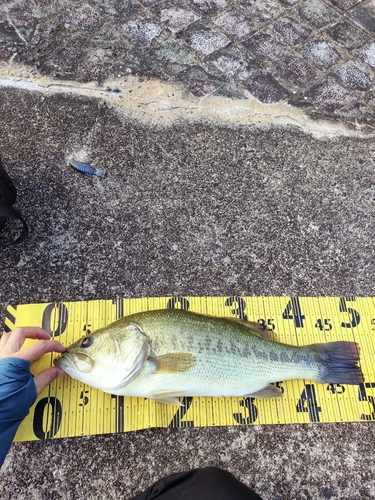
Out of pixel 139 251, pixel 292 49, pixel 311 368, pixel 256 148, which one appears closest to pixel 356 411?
pixel 311 368

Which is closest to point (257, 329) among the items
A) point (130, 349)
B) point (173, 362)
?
point (173, 362)

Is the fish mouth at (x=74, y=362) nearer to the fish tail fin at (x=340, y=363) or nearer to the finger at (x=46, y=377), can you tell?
the finger at (x=46, y=377)

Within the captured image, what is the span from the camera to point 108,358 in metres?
2.60

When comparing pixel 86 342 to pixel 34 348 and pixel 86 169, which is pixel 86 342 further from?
pixel 86 169

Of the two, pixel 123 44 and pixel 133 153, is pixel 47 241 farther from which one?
pixel 123 44

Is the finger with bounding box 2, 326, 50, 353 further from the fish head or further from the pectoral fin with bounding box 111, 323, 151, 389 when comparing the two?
the pectoral fin with bounding box 111, 323, 151, 389

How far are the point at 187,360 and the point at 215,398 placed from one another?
434mm

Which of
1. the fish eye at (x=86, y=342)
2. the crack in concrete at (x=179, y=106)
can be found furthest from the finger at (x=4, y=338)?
the crack in concrete at (x=179, y=106)

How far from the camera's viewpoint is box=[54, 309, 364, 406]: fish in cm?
261

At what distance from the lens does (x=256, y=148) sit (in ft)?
12.8

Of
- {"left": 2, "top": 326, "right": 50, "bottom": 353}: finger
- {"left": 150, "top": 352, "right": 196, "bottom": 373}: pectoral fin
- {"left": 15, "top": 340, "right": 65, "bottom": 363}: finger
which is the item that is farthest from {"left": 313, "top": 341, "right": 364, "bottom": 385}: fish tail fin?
{"left": 2, "top": 326, "right": 50, "bottom": 353}: finger

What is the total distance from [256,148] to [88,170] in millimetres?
1527

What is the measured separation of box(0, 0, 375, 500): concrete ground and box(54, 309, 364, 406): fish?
343mm

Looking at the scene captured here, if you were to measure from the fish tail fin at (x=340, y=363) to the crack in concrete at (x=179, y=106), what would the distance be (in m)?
2.04
